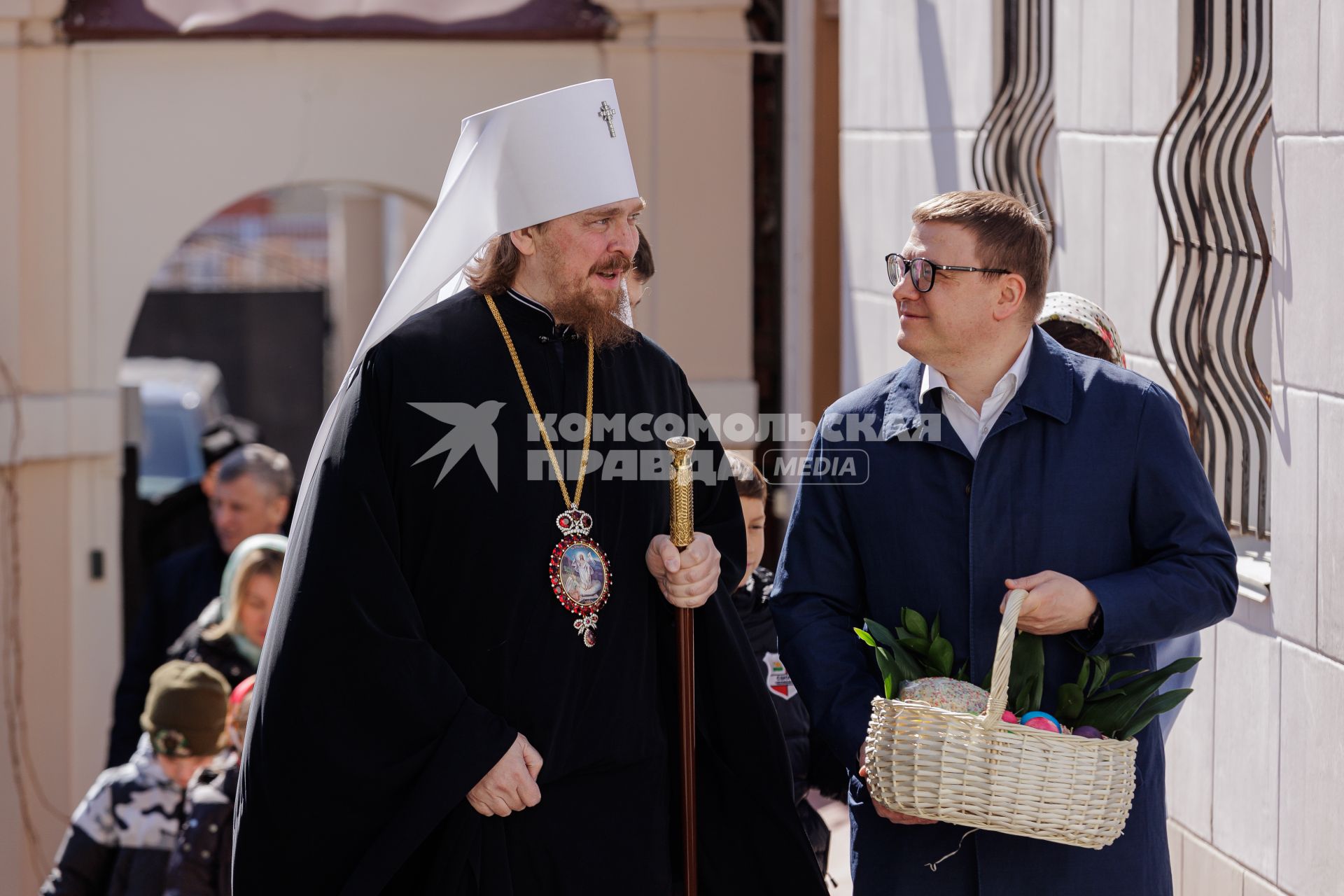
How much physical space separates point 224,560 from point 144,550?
84.7 inches

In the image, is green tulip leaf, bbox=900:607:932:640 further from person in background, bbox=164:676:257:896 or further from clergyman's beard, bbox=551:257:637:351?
person in background, bbox=164:676:257:896

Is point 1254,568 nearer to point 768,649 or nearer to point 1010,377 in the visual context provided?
point 768,649

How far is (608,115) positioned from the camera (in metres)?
3.63

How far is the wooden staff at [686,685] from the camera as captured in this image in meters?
3.30

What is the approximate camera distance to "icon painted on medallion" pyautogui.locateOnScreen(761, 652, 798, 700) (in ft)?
13.3

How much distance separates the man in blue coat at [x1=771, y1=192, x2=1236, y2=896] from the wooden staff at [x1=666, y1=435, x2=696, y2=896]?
11.0 inches

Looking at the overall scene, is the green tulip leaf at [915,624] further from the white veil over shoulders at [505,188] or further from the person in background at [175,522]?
the person in background at [175,522]

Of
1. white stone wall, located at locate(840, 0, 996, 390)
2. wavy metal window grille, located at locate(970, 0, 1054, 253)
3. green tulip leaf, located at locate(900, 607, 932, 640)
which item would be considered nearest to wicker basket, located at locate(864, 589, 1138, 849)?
green tulip leaf, located at locate(900, 607, 932, 640)

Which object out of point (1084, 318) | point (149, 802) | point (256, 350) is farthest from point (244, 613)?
point (256, 350)

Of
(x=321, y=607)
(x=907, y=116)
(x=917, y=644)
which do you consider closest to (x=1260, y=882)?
(x=917, y=644)

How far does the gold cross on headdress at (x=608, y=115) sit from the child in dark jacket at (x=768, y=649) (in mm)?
791

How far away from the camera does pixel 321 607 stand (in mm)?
3113

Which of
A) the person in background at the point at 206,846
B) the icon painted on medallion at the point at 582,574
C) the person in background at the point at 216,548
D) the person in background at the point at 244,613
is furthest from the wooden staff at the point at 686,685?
the person in background at the point at 216,548

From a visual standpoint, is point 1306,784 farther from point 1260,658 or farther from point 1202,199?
point 1202,199
